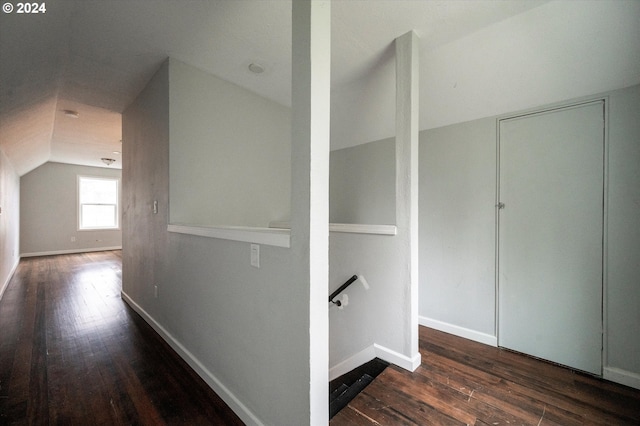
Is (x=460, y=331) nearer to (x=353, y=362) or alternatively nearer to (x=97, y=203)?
(x=353, y=362)

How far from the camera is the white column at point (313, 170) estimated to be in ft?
3.47

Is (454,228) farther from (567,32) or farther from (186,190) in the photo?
(186,190)

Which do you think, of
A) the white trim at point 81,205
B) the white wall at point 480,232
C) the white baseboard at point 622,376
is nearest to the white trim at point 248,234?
the white wall at point 480,232

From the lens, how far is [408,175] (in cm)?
190

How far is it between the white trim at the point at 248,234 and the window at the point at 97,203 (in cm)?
771

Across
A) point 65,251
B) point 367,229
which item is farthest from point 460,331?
point 65,251

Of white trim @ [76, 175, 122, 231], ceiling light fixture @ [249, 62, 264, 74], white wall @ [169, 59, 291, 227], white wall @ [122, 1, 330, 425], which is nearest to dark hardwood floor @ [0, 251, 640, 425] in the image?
white wall @ [122, 1, 330, 425]

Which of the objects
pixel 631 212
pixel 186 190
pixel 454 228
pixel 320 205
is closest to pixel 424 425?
pixel 320 205

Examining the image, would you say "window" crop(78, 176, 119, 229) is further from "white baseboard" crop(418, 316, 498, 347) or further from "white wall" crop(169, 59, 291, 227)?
"white baseboard" crop(418, 316, 498, 347)

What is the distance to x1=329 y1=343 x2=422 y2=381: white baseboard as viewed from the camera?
1901 mm

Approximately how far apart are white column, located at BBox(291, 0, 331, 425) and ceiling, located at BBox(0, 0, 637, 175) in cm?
77

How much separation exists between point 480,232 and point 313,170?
212 cm

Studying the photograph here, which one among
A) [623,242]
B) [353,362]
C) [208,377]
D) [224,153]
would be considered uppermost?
[224,153]

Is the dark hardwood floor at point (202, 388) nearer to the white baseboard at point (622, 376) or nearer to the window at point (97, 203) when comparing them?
the white baseboard at point (622, 376)
